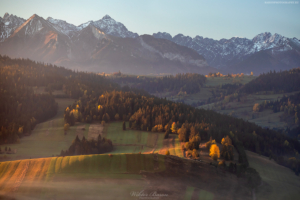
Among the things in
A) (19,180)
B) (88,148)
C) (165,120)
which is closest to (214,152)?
(88,148)

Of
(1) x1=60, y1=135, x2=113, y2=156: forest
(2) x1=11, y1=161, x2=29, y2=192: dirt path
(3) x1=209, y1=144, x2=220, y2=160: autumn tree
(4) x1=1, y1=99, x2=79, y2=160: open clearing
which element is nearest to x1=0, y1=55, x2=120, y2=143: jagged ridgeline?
(4) x1=1, y1=99, x2=79, y2=160: open clearing

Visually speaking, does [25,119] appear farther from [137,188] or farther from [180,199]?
[180,199]

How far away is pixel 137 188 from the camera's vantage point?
5053cm

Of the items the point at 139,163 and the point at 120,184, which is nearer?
the point at 120,184

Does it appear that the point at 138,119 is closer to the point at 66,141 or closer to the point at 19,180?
the point at 66,141

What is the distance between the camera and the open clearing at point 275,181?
57031mm

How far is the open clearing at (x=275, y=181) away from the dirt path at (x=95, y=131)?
50.4m

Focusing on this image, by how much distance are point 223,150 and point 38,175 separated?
138 feet

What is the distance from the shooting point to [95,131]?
3984 inches

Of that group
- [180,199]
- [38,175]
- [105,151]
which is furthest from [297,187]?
[38,175]

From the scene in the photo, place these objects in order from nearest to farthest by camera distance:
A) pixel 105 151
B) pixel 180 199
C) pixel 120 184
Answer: pixel 180 199, pixel 120 184, pixel 105 151

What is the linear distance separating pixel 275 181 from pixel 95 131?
200ft

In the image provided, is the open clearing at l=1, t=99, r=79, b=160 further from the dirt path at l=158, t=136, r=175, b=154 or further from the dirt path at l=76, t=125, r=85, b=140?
the dirt path at l=158, t=136, r=175, b=154

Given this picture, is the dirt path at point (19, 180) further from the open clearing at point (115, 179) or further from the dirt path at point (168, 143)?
the dirt path at point (168, 143)
